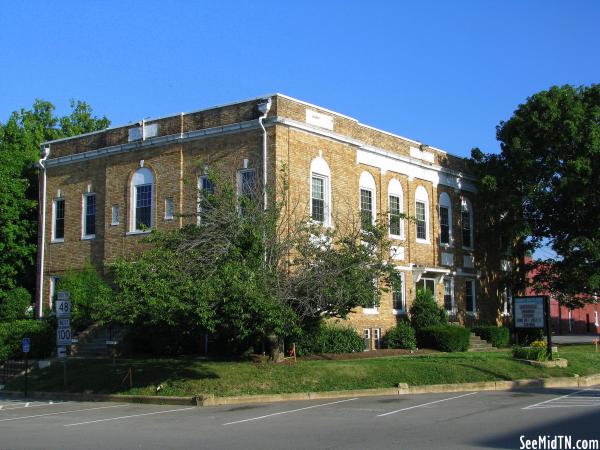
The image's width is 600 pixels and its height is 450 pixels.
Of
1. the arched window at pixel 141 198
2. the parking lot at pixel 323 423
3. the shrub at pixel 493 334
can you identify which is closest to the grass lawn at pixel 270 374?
the parking lot at pixel 323 423

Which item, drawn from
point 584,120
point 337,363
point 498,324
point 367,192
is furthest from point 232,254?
point 498,324

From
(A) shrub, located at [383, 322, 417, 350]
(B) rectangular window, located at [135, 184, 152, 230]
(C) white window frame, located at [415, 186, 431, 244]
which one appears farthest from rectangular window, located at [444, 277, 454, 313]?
(B) rectangular window, located at [135, 184, 152, 230]

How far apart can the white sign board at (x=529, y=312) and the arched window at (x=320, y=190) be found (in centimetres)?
826

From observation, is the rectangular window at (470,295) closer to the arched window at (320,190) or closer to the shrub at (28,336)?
the arched window at (320,190)

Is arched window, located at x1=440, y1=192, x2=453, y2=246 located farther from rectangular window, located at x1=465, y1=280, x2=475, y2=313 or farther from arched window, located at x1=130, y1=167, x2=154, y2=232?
arched window, located at x1=130, y1=167, x2=154, y2=232

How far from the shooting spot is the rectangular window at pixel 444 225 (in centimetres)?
3666

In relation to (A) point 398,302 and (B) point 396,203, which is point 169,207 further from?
(A) point 398,302

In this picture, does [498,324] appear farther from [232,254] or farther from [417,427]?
[417,427]

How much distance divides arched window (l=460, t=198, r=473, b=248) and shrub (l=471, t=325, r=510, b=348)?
4.73m

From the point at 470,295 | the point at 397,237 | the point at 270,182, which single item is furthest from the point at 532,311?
the point at 270,182

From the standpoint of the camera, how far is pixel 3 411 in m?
19.8

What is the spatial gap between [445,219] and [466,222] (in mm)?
2062

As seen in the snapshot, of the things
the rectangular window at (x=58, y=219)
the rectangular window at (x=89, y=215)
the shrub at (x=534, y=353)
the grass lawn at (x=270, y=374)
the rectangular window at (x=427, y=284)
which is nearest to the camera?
the grass lawn at (x=270, y=374)

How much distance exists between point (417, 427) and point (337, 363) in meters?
9.52
